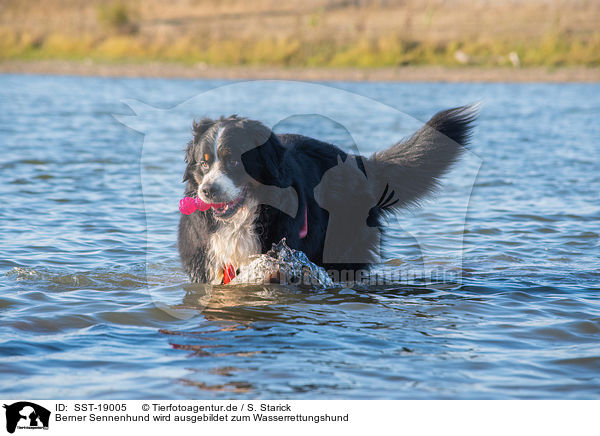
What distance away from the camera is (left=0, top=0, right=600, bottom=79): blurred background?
3181 cm

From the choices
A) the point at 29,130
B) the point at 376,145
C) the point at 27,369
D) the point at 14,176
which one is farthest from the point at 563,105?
the point at 27,369

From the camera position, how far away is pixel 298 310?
532 cm

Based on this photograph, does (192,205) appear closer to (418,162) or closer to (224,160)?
(224,160)

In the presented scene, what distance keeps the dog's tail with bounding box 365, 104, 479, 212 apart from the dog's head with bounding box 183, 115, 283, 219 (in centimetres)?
140

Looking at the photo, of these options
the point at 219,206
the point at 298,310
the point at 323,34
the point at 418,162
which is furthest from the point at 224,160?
the point at 323,34

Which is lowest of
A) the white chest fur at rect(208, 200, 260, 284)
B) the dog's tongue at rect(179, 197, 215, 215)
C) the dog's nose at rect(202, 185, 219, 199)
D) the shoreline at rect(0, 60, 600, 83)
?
the white chest fur at rect(208, 200, 260, 284)

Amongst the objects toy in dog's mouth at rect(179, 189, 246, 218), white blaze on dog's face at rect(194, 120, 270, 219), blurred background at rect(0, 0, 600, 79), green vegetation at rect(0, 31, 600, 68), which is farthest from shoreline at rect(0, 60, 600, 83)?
white blaze on dog's face at rect(194, 120, 270, 219)

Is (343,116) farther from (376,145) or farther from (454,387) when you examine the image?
(454,387)

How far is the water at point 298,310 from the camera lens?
4090mm

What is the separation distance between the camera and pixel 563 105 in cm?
2036

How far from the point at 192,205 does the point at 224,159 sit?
0.53 metres

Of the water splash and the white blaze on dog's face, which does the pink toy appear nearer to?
the white blaze on dog's face
